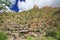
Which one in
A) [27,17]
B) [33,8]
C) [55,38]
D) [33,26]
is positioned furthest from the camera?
[33,8]

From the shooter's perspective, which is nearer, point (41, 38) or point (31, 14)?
point (41, 38)

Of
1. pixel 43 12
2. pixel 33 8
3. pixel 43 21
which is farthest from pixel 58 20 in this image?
pixel 33 8

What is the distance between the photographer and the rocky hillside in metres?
20.6

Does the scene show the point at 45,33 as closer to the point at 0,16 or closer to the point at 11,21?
the point at 11,21

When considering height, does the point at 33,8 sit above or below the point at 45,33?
A: above

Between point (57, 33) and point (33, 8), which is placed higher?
point (33, 8)

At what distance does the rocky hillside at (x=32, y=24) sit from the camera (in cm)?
2059

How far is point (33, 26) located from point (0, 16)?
14.5 feet

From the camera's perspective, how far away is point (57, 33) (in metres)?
19.9

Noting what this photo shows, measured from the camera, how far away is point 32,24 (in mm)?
23844


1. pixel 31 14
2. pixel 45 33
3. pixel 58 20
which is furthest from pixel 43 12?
pixel 45 33

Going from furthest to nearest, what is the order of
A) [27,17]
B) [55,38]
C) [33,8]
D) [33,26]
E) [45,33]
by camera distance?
1. [33,8]
2. [27,17]
3. [33,26]
4. [45,33]
5. [55,38]

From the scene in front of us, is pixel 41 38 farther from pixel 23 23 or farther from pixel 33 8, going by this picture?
pixel 33 8

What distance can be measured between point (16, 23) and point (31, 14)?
2580 mm
